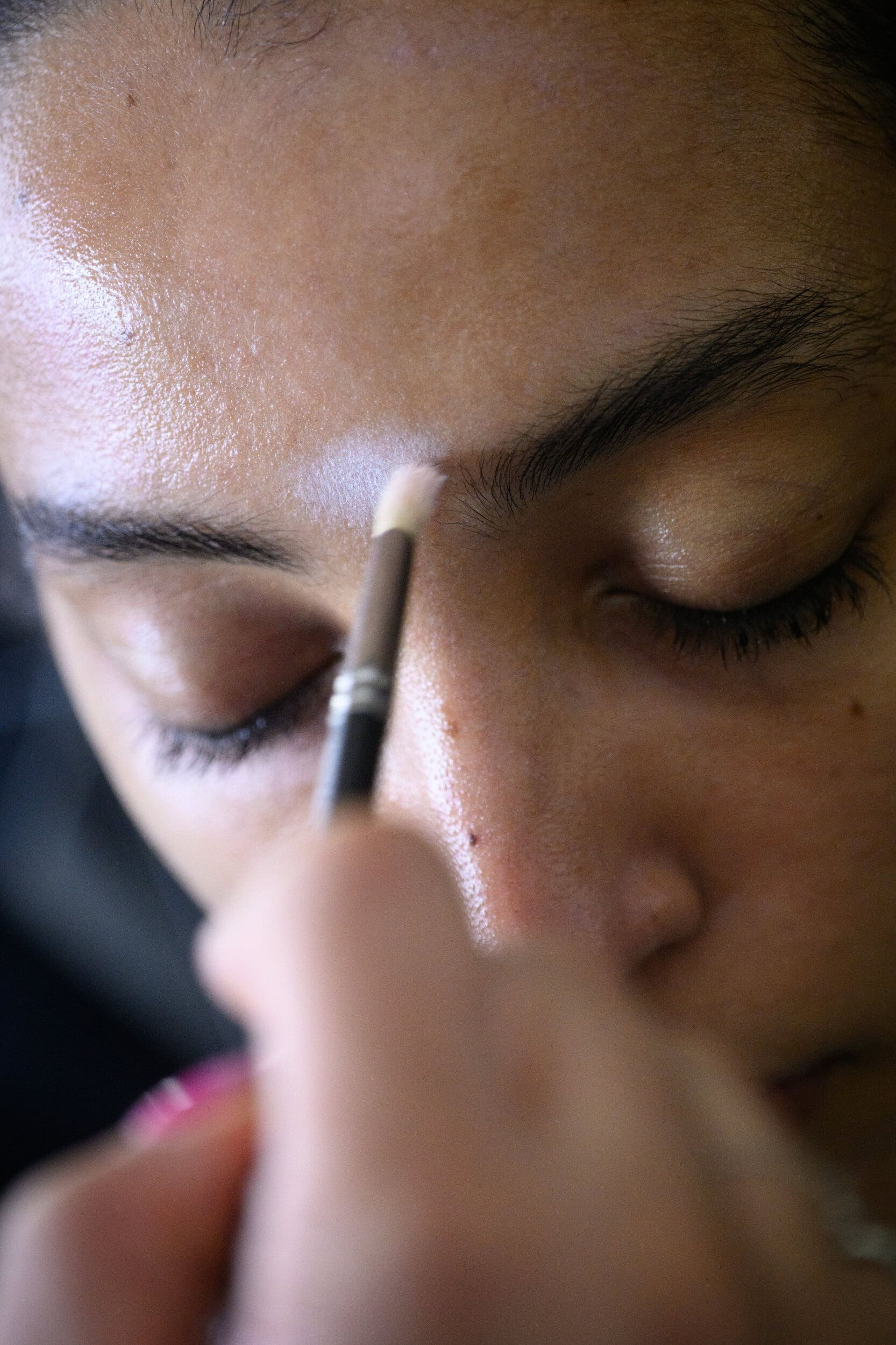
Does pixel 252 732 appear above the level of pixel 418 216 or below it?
below

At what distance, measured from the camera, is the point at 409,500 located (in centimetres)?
44

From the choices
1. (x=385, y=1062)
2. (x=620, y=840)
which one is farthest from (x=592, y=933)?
(x=385, y=1062)

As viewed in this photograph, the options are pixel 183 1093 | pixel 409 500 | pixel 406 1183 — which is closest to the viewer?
pixel 406 1183

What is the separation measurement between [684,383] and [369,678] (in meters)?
0.23

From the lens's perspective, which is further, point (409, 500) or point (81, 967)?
point (81, 967)

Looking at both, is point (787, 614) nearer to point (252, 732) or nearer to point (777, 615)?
point (777, 615)

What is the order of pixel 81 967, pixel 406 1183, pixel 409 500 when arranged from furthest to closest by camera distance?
pixel 81 967, pixel 409 500, pixel 406 1183

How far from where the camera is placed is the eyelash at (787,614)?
1.76ft

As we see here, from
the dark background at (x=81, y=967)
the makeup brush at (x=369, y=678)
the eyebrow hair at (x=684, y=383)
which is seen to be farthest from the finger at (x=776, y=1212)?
the dark background at (x=81, y=967)

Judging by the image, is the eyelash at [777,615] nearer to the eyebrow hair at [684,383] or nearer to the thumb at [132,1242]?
the eyebrow hair at [684,383]

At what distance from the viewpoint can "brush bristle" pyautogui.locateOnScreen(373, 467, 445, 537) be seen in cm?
42

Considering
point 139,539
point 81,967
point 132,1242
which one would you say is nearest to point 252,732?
point 139,539

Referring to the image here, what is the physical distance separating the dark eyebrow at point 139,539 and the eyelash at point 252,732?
9 centimetres

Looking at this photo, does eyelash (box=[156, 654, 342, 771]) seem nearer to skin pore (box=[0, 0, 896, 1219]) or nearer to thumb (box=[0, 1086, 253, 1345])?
skin pore (box=[0, 0, 896, 1219])
